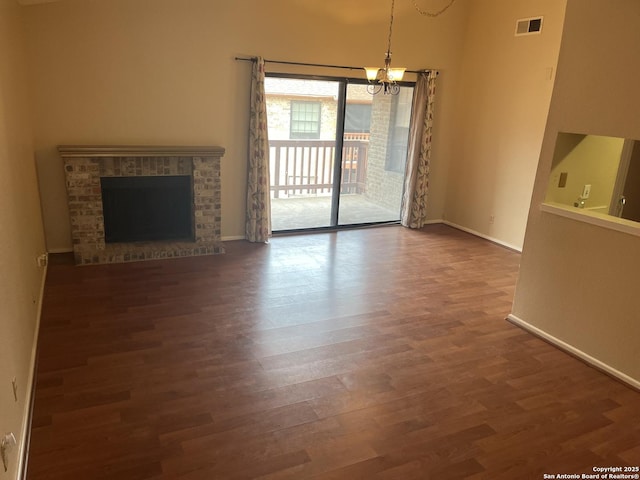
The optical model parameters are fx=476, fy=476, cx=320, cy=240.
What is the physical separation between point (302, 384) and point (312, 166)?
4402 millimetres

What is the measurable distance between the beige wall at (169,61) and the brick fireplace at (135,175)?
11.5 inches

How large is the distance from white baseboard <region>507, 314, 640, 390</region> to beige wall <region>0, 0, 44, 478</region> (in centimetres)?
357

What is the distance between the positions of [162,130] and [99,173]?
833 millimetres

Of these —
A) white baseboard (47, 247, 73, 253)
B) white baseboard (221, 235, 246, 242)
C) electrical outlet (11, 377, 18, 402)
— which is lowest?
white baseboard (47, 247, 73, 253)

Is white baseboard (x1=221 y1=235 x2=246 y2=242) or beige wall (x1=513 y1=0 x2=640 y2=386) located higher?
beige wall (x1=513 y1=0 x2=640 y2=386)

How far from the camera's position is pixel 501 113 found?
6160 millimetres

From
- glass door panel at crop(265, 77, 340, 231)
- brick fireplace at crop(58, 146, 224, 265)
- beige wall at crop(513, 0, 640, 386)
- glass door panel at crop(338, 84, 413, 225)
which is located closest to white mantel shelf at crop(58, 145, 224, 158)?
brick fireplace at crop(58, 146, 224, 265)

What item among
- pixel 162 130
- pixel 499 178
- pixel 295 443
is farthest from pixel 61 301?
pixel 499 178

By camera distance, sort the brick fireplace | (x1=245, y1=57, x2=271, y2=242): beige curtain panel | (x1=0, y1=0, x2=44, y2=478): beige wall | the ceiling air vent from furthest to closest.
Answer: the ceiling air vent < (x1=245, y1=57, x2=271, y2=242): beige curtain panel < the brick fireplace < (x1=0, y1=0, x2=44, y2=478): beige wall

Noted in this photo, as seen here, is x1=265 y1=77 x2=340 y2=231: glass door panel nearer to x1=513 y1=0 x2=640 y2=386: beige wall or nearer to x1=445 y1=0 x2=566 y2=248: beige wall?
x1=445 y1=0 x2=566 y2=248: beige wall

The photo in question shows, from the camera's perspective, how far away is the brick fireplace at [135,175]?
15.6 feet

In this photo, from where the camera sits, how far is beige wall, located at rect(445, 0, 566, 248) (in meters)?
5.61

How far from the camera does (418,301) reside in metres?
4.41

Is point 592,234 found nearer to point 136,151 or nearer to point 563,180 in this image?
point 563,180
